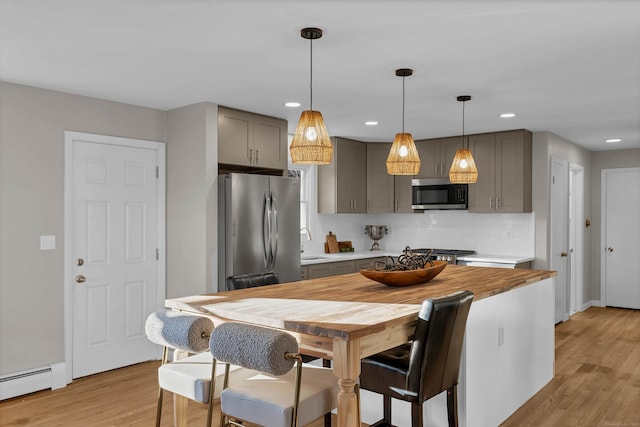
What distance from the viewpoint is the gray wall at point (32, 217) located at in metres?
3.81

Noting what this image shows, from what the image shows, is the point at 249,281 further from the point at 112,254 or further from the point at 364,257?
the point at 364,257

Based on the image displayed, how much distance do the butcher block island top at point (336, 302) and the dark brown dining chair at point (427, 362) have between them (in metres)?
0.12

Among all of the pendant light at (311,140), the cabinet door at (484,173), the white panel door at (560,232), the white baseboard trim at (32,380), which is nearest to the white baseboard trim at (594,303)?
the white panel door at (560,232)

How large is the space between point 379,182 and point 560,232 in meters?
2.38

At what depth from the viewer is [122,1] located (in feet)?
7.81

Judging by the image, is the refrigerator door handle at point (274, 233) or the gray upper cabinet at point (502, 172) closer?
the refrigerator door handle at point (274, 233)

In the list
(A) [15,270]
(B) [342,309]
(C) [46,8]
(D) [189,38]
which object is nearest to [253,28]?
(D) [189,38]

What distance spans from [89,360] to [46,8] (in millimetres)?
2976

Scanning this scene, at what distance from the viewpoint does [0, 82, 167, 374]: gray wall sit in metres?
3.81

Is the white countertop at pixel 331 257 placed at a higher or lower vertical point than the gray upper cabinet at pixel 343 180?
lower

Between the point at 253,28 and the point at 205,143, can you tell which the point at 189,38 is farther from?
the point at 205,143

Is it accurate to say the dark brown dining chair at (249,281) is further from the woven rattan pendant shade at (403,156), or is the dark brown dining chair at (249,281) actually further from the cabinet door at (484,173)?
the cabinet door at (484,173)

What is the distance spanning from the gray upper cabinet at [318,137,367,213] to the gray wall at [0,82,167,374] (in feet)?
9.83

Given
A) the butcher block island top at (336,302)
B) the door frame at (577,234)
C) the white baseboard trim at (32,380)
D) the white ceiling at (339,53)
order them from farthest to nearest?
the door frame at (577,234) < the white baseboard trim at (32,380) < the white ceiling at (339,53) < the butcher block island top at (336,302)
